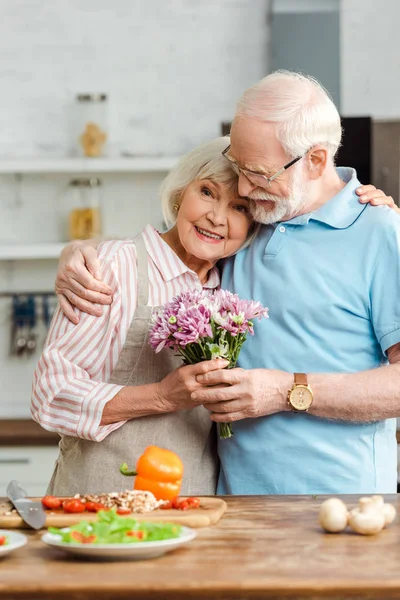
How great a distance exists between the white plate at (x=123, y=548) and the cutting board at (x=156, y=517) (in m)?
0.17

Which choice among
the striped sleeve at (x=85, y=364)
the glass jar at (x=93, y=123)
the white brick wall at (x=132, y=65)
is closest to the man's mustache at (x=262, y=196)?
the striped sleeve at (x=85, y=364)

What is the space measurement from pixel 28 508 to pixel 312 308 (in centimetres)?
80

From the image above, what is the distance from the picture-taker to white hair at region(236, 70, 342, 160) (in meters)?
2.03

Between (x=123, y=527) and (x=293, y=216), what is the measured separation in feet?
3.26

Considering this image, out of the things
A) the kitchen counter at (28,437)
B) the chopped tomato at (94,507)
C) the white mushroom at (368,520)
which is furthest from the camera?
the kitchen counter at (28,437)

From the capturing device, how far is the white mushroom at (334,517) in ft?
4.99

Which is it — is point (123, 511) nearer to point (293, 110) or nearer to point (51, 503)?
point (51, 503)

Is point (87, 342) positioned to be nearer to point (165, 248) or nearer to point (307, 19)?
point (165, 248)

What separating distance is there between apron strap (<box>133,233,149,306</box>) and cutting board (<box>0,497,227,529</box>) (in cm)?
59

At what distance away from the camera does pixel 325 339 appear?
2059 mm

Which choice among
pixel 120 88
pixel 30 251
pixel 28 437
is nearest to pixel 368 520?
pixel 28 437

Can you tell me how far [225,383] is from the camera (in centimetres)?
189

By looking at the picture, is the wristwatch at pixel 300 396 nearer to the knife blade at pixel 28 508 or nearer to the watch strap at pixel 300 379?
the watch strap at pixel 300 379

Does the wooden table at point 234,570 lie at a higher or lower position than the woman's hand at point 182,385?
lower
